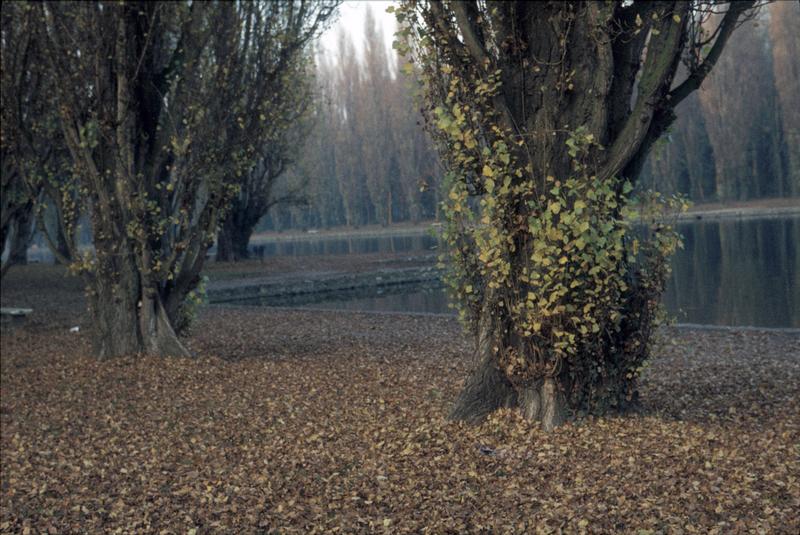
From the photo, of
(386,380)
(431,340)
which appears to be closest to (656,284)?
(386,380)

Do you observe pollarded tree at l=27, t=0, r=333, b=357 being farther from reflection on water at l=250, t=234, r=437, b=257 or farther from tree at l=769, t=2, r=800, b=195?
tree at l=769, t=2, r=800, b=195

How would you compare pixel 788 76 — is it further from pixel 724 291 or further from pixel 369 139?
pixel 724 291

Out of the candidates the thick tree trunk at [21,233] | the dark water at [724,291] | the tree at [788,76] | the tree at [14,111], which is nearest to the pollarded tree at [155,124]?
the tree at [14,111]

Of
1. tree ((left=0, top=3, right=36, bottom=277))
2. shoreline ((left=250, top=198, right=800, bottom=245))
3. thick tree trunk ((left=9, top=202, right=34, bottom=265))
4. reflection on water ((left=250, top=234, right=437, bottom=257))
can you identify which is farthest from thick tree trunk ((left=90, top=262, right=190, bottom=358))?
shoreline ((left=250, top=198, right=800, bottom=245))

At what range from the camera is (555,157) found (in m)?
6.29

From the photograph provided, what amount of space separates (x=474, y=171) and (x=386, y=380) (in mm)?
3462

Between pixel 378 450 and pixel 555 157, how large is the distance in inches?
94.9

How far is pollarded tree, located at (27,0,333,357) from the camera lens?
36.4 feet

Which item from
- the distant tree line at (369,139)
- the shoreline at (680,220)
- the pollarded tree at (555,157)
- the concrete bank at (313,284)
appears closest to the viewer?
the pollarded tree at (555,157)

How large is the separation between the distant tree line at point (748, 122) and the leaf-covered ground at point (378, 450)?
47.1 meters

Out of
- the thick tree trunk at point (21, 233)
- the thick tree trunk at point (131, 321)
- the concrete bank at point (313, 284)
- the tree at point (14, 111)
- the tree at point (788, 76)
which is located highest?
the tree at point (788, 76)

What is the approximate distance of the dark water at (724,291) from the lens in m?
14.4

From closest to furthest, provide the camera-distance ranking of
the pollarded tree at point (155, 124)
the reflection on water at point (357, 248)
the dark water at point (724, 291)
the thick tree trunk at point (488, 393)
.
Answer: the thick tree trunk at point (488, 393), the pollarded tree at point (155, 124), the dark water at point (724, 291), the reflection on water at point (357, 248)

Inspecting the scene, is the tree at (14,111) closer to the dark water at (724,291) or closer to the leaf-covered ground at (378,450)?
the leaf-covered ground at (378,450)
